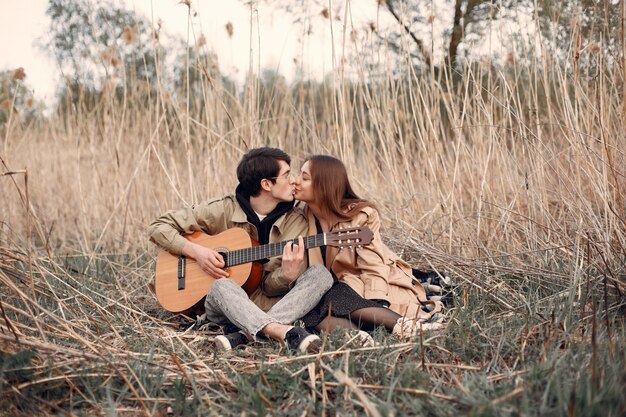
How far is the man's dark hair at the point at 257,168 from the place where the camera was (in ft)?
9.13

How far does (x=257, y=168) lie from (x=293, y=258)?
551 mm

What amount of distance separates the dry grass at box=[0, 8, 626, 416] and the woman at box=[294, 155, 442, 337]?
0.22m

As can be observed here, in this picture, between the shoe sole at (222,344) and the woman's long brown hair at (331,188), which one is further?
the woman's long brown hair at (331,188)

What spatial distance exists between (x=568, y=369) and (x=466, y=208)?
1.87 m

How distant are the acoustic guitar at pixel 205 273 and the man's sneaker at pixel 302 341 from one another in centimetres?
45

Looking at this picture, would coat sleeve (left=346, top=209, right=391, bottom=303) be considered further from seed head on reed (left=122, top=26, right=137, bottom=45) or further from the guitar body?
seed head on reed (left=122, top=26, right=137, bottom=45)

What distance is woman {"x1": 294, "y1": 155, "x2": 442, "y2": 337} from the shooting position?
2387 mm

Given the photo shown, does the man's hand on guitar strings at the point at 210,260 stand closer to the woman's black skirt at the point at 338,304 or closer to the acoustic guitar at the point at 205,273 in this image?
the acoustic guitar at the point at 205,273

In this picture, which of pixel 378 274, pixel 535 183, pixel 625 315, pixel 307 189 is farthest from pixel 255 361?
pixel 535 183

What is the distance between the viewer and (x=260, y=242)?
9.20 feet

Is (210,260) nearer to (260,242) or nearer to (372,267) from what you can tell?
(260,242)

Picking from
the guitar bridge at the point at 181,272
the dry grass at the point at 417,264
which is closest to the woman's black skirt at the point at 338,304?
the dry grass at the point at 417,264

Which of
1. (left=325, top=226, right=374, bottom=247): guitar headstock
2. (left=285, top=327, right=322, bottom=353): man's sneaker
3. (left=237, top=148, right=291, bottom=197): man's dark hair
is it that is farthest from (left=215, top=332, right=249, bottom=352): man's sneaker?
(left=237, top=148, right=291, bottom=197): man's dark hair

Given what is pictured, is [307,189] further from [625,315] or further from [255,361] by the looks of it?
[625,315]
